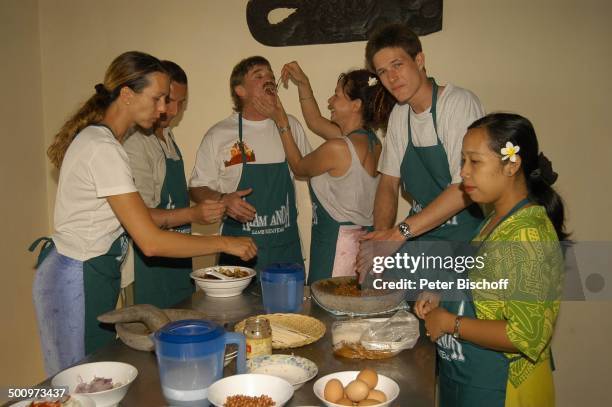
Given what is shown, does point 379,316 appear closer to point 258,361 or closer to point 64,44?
point 258,361

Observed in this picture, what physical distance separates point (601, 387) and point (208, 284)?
98.3 inches

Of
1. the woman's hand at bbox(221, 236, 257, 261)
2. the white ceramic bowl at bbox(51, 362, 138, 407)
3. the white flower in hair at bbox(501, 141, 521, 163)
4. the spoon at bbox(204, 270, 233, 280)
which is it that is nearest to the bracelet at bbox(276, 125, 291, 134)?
the spoon at bbox(204, 270, 233, 280)

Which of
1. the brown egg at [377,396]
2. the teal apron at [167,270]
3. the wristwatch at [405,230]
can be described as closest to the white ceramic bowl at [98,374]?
the brown egg at [377,396]

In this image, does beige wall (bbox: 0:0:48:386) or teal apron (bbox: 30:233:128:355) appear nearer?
teal apron (bbox: 30:233:128:355)

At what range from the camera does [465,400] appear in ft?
6.25

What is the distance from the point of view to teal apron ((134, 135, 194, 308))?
9.70ft

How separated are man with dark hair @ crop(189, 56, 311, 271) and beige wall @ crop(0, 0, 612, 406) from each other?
324mm

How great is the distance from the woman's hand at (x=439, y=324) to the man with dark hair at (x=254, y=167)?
5.09 feet

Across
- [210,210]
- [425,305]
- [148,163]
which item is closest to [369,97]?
[210,210]

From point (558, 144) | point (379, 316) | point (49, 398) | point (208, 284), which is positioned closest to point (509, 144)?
point (379, 316)

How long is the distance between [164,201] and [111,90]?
1.10m

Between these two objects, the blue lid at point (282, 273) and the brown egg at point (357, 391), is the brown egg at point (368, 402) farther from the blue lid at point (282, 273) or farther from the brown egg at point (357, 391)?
the blue lid at point (282, 273)

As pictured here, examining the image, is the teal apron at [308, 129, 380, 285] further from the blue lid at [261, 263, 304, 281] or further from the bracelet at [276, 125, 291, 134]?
the blue lid at [261, 263, 304, 281]

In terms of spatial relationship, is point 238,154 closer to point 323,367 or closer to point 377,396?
point 323,367
